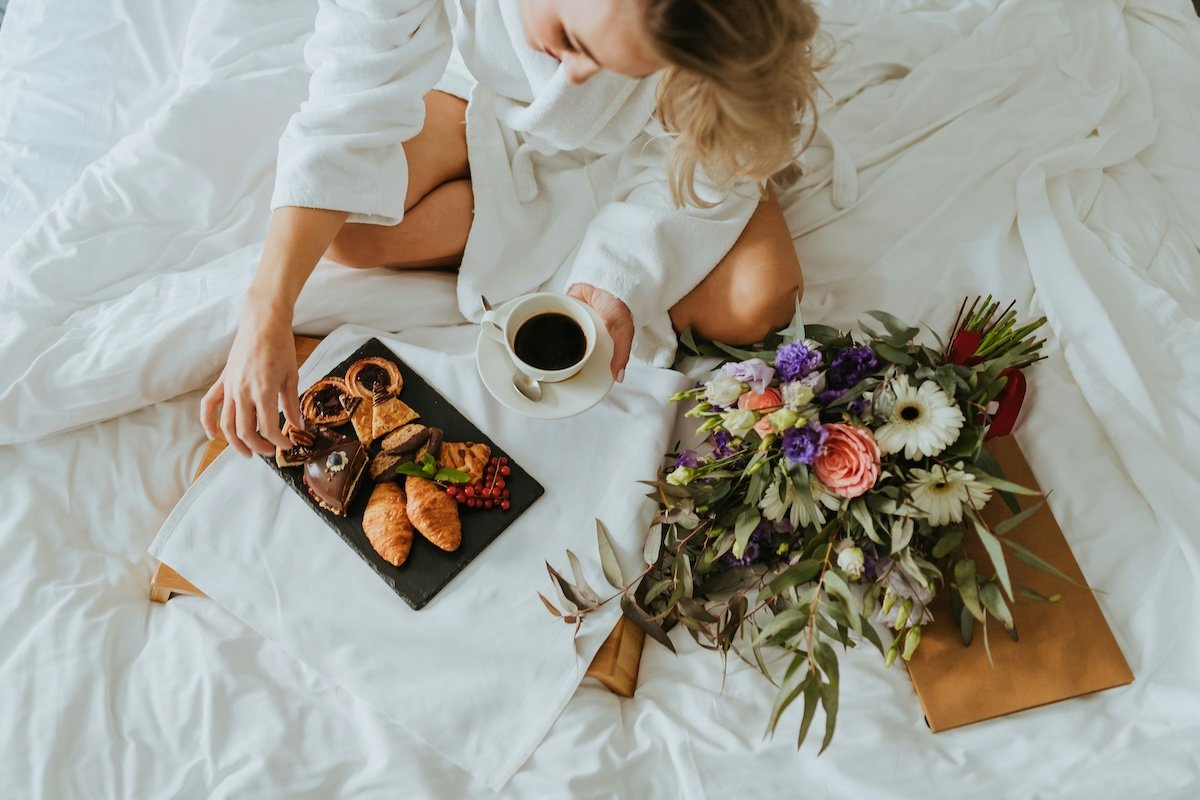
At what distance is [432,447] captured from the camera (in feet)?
3.05

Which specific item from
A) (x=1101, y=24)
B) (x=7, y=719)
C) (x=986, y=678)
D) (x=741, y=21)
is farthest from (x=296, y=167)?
(x=1101, y=24)

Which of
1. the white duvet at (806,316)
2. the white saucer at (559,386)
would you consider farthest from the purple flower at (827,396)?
the white duvet at (806,316)

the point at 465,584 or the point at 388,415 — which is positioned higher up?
the point at 388,415

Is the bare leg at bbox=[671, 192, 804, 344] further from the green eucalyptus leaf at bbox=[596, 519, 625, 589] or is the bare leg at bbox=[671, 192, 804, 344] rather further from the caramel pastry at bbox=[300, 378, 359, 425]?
the caramel pastry at bbox=[300, 378, 359, 425]

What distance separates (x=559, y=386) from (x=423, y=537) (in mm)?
240

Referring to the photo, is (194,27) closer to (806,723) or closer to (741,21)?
(741,21)

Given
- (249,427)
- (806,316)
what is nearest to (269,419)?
(249,427)

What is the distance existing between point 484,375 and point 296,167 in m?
0.32

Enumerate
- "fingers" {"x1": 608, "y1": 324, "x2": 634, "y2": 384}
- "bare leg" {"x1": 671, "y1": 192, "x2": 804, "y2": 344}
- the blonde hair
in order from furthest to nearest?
"bare leg" {"x1": 671, "y1": 192, "x2": 804, "y2": 344}, "fingers" {"x1": 608, "y1": 324, "x2": 634, "y2": 384}, the blonde hair

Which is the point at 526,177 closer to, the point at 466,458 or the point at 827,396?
the point at 466,458

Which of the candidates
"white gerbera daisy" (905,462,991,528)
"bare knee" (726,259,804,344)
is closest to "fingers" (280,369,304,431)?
"bare knee" (726,259,804,344)

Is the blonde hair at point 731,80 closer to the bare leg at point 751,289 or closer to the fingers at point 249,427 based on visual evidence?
the bare leg at point 751,289

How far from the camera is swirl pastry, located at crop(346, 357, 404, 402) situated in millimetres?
969

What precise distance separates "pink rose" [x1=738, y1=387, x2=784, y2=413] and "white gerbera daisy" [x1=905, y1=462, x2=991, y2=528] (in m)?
0.14
